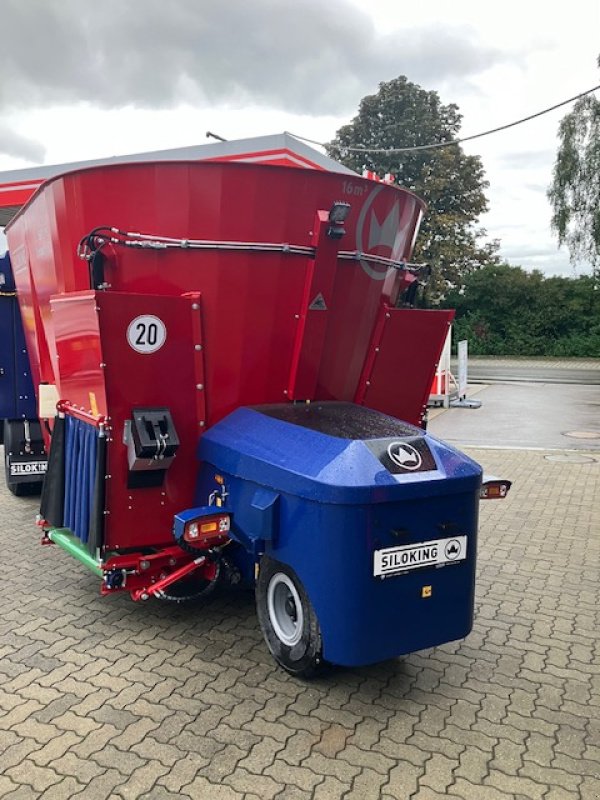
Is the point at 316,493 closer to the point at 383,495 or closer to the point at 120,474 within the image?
the point at 383,495

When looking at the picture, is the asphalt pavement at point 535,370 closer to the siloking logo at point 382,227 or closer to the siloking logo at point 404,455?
the siloking logo at point 382,227

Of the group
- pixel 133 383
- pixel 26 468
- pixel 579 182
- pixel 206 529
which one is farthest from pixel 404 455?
pixel 579 182

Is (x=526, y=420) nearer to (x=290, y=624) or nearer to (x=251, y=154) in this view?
(x=251, y=154)

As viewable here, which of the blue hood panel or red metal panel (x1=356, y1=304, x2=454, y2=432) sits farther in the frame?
red metal panel (x1=356, y1=304, x2=454, y2=432)

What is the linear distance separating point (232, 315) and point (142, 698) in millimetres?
2002

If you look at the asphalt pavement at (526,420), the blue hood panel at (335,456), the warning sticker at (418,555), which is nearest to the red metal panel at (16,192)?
the asphalt pavement at (526,420)

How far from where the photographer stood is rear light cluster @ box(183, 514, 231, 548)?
334 centimetres

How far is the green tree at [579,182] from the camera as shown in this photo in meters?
27.7

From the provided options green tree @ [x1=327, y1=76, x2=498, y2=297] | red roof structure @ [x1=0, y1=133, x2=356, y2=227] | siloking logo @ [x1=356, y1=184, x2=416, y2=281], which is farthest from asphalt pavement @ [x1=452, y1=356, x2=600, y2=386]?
siloking logo @ [x1=356, y1=184, x2=416, y2=281]

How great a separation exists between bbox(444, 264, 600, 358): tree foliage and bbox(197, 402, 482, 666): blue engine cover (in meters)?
29.2

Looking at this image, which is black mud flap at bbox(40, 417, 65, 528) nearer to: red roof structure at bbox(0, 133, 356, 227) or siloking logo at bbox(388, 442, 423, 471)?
siloking logo at bbox(388, 442, 423, 471)

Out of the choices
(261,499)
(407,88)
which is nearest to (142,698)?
(261,499)

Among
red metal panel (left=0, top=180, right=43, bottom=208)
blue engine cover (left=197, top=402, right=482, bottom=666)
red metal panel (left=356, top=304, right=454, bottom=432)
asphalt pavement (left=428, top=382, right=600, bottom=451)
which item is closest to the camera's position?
blue engine cover (left=197, top=402, right=482, bottom=666)

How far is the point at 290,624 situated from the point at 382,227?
91.5 inches
